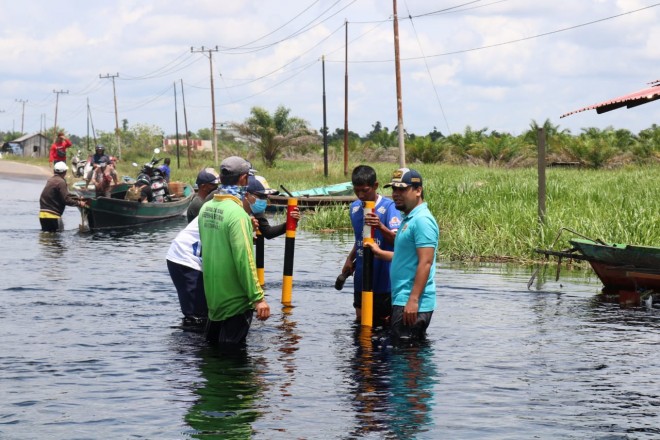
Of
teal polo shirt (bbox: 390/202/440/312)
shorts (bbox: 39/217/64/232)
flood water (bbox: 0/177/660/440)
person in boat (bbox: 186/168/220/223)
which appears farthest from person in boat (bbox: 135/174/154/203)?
teal polo shirt (bbox: 390/202/440/312)

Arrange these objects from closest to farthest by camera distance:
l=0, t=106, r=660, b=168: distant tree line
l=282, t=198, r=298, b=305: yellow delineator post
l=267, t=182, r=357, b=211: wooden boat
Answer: l=282, t=198, r=298, b=305: yellow delineator post < l=267, t=182, r=357, b=211: wooden boat < l=0, t=106, r=660, b=168: distant tree line

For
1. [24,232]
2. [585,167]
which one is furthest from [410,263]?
[585,167]

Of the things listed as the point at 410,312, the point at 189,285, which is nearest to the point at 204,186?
the point at 189,285

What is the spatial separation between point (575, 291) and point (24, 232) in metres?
14.8

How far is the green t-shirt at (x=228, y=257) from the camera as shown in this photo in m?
8.30

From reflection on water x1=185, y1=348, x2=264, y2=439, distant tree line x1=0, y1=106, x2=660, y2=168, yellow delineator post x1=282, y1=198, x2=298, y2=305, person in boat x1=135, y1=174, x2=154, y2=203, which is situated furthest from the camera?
distant tree line x1=0, y1=106, x2=660, y2=168

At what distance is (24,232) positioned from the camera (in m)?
25.9

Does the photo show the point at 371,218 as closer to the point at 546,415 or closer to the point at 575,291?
the point at 546,415

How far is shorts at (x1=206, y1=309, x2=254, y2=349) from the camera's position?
8.89 meters

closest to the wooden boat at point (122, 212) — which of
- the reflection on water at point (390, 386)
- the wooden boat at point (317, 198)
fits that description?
the wooden boat at point (317, 198)

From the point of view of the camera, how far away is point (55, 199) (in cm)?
2362

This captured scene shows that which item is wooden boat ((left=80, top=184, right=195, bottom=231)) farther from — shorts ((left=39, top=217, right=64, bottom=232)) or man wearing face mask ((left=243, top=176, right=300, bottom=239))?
man wearing face mask ((left=243, top=176, right=300, bottom=239))

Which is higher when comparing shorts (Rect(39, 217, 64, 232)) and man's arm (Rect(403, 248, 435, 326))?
man's arm (Rect(403, 248, 435, 326))

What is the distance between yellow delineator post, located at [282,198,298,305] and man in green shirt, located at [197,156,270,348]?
2.15m
